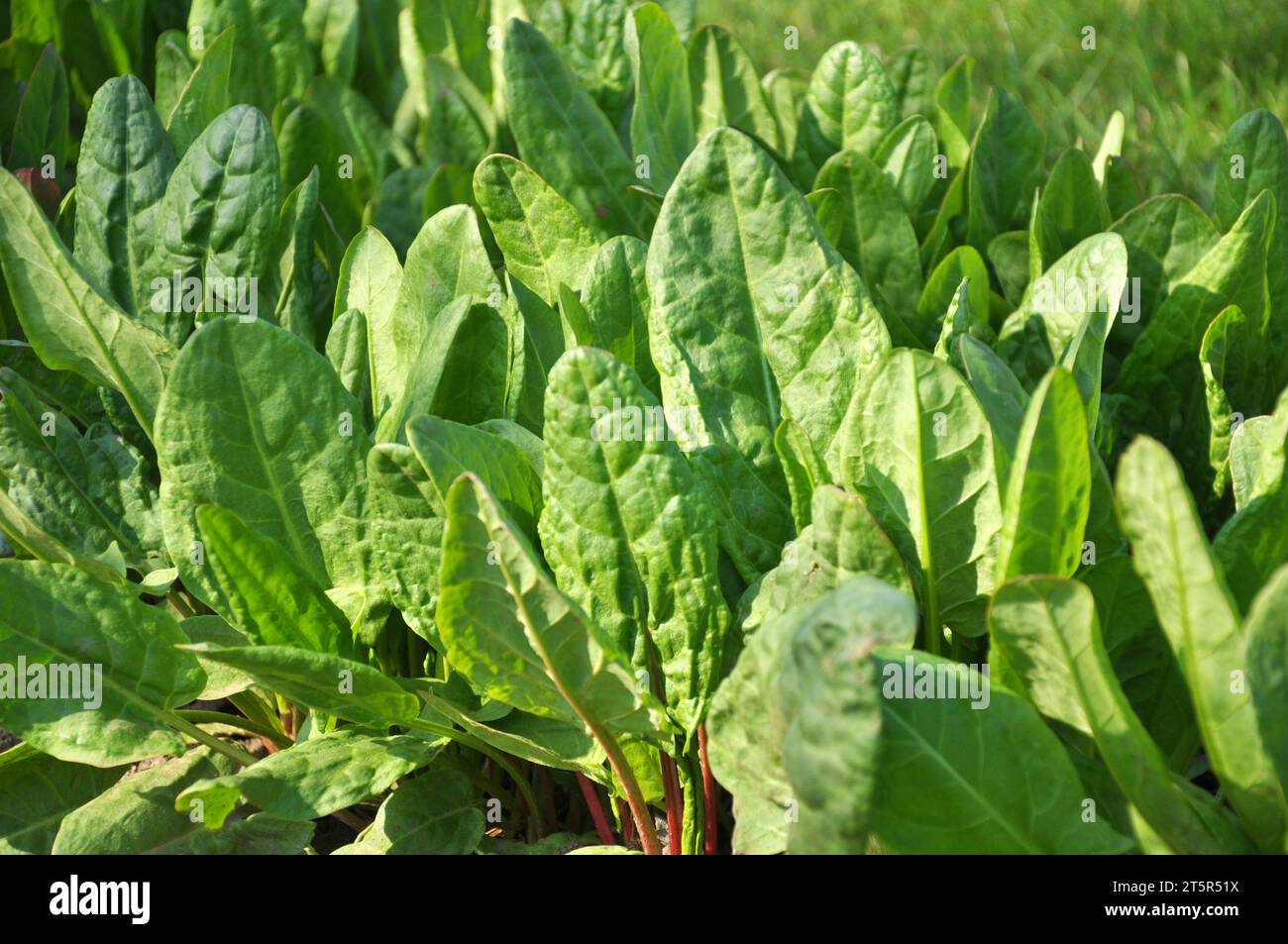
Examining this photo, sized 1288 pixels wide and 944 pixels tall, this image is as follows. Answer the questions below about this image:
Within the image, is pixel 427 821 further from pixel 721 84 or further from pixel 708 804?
pixel 721 84

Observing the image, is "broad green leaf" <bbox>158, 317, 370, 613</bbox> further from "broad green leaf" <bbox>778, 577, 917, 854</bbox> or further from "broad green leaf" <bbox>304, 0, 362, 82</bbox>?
"broad green leaf" <bbox>304, 0, 362, 82</bbox>

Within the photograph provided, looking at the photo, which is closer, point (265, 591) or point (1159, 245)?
point (265, 591)

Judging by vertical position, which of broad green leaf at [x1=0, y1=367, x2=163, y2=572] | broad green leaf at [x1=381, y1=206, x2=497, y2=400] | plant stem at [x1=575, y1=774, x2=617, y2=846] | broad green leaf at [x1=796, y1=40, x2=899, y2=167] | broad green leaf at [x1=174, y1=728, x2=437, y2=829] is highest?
broad green leaf at [x1=796, y1=40, x2=899, y2=167]

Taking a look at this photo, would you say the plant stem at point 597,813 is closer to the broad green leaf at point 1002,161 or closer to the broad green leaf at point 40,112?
the broad green leaf at point 1002,161

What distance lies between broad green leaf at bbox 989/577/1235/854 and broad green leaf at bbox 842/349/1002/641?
0.20m

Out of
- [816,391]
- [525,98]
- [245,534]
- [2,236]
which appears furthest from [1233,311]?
[2,236]

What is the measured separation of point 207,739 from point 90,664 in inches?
7.2

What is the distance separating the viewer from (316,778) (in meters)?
1.47

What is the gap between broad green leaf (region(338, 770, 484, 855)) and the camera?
158 cm

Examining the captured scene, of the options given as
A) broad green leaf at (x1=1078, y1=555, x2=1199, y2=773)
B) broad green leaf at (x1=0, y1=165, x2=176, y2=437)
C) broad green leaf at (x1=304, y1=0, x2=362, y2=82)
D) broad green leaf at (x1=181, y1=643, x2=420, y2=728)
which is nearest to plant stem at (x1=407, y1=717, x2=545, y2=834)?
broad green leaf at (x1=181, y1=643, x2=420, y2=728)

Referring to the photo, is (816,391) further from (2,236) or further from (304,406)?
(2,236)

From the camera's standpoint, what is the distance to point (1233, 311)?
5.76 ft

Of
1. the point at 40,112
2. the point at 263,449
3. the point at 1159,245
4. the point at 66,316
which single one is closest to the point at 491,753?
the point at 263,449

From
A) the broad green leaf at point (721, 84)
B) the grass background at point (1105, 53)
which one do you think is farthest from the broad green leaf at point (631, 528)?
the grass background at point (1105, 53)
